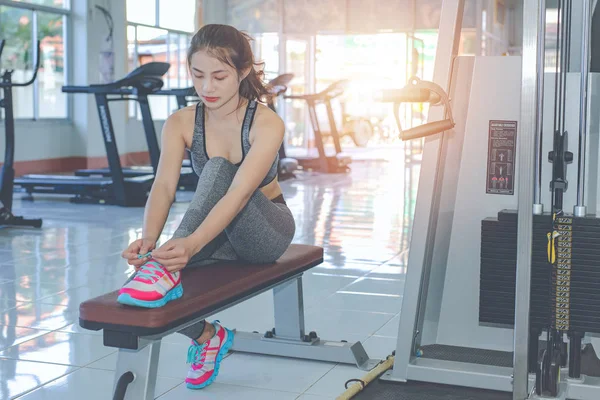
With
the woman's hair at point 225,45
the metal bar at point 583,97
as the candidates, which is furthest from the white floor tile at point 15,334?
the metal bar at point 583,97

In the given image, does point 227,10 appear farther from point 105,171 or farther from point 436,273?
point 436,273

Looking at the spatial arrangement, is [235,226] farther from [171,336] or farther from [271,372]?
[171,336]

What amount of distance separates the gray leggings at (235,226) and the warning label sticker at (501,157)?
628 mm

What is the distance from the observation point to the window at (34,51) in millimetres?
9164

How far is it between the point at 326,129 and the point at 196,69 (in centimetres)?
1357

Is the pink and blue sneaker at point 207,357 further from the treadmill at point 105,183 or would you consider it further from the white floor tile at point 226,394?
the treadmill at point 105,183

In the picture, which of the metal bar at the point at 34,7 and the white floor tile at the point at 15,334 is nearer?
the white floor tile at the point at 15,334

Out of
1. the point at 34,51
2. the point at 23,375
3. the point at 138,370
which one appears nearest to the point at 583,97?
the point at 138,370

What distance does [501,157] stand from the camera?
2389 millimetres

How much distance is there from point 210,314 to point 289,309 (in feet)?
2.23

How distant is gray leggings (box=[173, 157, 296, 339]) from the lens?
6.59ft

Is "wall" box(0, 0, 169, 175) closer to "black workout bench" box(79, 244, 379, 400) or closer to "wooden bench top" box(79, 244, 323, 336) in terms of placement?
"black workout bench" box(79, 244, 379, 400)

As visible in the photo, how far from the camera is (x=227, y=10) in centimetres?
1371

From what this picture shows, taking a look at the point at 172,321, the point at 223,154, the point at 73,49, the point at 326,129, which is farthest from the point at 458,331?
the point at 326,129
